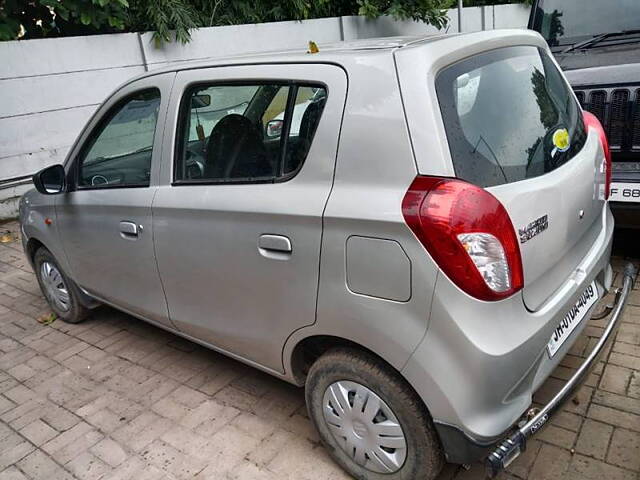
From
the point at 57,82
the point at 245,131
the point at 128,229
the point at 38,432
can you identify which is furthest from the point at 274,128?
the point at 57,82

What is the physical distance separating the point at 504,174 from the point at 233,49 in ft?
25.3

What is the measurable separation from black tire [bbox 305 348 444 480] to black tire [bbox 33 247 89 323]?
2377 millimetres

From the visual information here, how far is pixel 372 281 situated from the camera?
1.93 meters

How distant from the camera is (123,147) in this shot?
10.6ft

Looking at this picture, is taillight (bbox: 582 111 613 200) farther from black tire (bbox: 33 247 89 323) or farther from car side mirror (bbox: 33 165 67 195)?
black tire (bbox: 33 247 89 323)

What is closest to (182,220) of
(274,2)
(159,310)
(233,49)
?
(159,310)

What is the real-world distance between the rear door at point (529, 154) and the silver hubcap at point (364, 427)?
0.70 m

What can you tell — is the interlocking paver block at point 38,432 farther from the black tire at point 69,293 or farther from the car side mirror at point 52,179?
the car side mirror at point 52,179

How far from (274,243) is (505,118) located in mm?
1030

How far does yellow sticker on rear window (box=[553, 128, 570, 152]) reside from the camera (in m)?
2.25

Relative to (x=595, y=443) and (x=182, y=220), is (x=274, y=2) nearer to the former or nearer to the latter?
(x=182, y=220)

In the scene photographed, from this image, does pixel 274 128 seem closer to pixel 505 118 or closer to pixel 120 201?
pixel 505 118

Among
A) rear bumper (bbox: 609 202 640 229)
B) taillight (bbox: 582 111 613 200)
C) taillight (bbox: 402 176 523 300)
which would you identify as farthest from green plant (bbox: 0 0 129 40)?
taillight (bbox: 402 176 523 300)

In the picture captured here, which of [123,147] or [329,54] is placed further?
[123,147]
